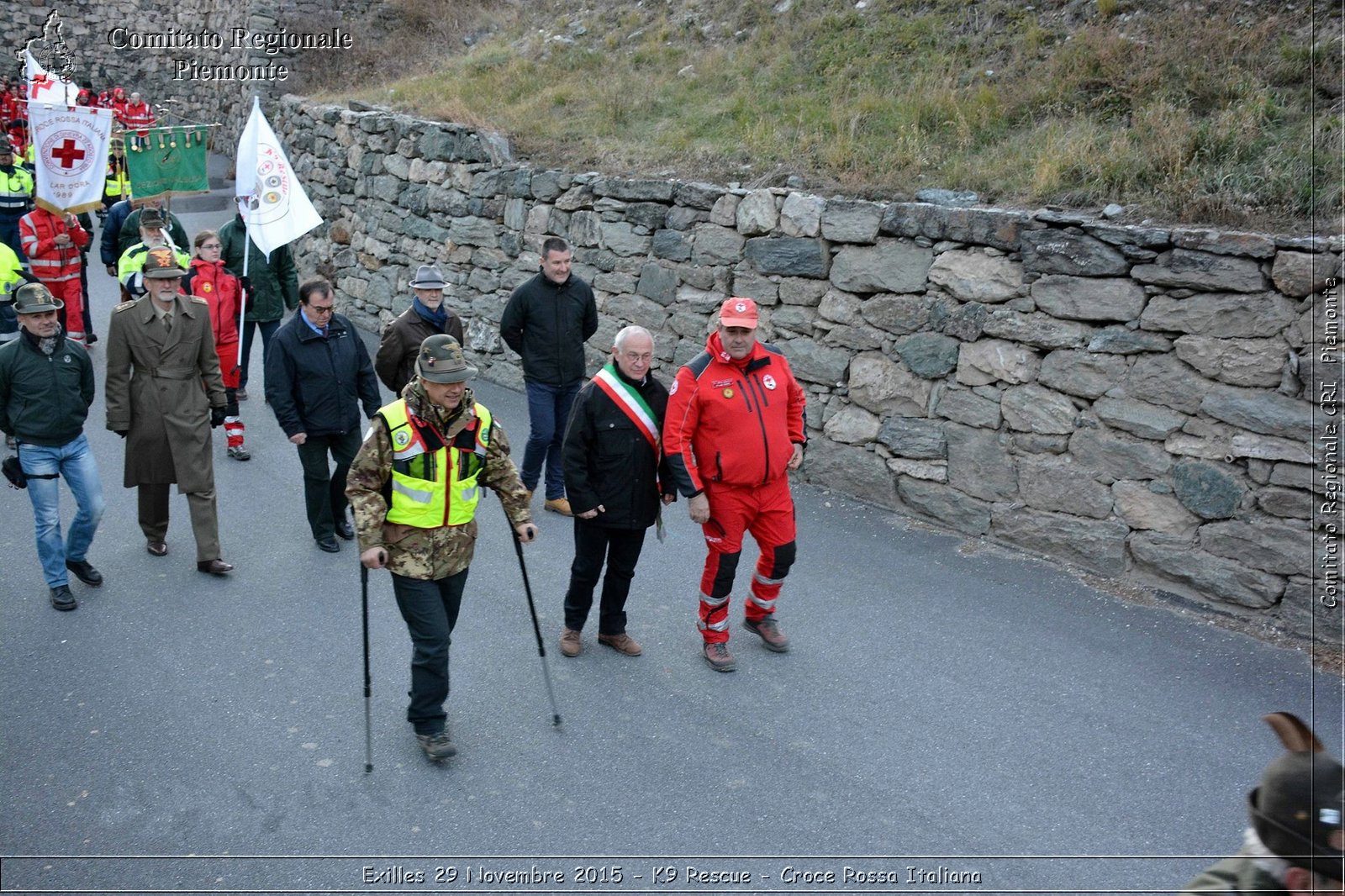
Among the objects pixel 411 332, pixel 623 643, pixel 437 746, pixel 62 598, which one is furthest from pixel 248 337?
pixel 437 746

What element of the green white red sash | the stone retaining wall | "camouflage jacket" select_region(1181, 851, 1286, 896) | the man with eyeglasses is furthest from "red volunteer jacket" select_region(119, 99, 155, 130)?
"camouflage jacket" select_region(1181, 851, 1286, 896)

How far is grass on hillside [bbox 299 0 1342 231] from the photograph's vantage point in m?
6.92

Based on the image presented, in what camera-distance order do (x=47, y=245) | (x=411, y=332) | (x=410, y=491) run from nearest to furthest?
(x=410, y=491), (x=411, y=332), (x=47, y=245)

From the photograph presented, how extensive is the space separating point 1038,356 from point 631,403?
2.95 metres

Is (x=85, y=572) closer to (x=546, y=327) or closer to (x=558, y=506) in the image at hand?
(x=558, y=506)

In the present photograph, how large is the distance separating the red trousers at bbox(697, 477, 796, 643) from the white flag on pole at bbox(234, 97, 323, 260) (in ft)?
19.1

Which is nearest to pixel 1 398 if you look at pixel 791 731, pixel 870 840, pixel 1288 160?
pixel 791 731

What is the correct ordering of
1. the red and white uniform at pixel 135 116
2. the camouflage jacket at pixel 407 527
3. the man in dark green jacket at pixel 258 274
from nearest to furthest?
the camouflage jacket at pixel 407 527, the man in dark green jacket at pixel 258 274, the red and white uniform at pixel 135 116

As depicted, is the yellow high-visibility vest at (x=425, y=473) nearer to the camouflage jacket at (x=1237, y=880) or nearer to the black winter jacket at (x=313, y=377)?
the black winter jacket at (x=313, y=377)

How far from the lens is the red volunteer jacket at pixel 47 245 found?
10.8 m

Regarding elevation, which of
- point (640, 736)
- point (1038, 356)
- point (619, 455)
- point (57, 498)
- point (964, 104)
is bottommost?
point (640, 736)

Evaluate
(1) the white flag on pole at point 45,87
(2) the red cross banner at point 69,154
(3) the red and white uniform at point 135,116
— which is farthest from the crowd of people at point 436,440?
(3) the red and white uniform at point 135,116

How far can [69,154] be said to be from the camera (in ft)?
32.8

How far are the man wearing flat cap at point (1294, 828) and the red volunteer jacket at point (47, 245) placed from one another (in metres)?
11.2
